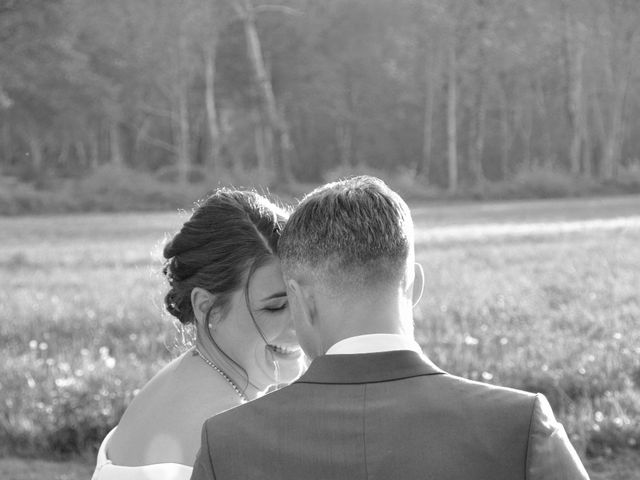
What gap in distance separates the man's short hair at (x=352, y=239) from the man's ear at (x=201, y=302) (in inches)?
46.3

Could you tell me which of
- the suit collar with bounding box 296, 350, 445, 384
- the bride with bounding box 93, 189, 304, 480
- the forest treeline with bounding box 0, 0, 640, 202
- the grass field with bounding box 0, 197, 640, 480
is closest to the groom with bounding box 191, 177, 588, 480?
the suit collar with bounding box 296, 350, 445, 384

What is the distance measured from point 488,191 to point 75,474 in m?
33.7

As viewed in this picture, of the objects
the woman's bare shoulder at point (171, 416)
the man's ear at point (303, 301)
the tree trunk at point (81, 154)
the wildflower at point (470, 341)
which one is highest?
the man's ear at point (303, 301)

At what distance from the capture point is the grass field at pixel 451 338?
514 centimetres

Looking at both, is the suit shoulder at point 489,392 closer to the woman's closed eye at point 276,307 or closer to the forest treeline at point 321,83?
the woman's closed eye at point 276,307

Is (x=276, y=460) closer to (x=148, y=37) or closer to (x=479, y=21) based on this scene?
(x=479, y=21)

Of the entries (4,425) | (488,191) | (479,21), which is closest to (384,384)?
(4,425)

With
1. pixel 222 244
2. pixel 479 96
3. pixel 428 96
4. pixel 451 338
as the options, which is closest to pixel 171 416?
pixel 222 244

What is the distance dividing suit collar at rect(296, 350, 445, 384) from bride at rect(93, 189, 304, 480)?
111cm

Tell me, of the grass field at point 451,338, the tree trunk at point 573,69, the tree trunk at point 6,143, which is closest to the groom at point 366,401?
the grass field at point 451,338

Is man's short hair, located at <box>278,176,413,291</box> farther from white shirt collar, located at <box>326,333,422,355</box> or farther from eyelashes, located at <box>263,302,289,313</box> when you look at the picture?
eyelashes, located at <box>263,302,289,313</box>

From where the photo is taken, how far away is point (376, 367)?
5.50 ft

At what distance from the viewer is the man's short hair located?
5.60ft

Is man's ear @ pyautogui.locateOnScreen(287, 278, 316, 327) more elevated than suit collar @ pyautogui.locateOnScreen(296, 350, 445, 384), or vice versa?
man's ear @ pyautogui.locateOnScreen(287, 278, 316, 327)
